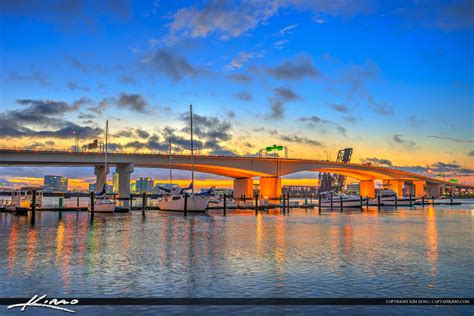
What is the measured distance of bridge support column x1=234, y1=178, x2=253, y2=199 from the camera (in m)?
150

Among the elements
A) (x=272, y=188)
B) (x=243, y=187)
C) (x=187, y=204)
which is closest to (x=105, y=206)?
(x=187, y=204)

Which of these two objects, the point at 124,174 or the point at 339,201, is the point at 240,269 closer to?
the point at 339,201

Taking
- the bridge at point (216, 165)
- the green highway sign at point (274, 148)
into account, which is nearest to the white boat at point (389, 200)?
the bridge at point (216, 165)

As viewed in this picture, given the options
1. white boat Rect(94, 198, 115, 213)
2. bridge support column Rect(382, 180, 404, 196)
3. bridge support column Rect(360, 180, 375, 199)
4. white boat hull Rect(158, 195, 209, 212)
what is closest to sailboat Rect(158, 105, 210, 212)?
white boat hull Rect(158, 195, 209, 212)

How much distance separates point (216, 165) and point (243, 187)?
34.0 metres

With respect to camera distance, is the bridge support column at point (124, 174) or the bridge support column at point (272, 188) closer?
the bridge support column at point (124, 174)

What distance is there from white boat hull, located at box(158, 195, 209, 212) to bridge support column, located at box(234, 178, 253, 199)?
76.6 meters

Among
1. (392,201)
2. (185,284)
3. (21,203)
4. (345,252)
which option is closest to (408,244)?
(345,252)

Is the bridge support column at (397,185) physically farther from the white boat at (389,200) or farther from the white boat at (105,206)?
the white boat at (105,206)

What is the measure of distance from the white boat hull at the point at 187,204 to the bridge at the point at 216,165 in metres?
28.4

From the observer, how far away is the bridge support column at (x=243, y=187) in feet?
491

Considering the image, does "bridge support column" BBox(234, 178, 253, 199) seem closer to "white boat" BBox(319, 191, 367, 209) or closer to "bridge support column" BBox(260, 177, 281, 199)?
"bridge support column" BBox(260, 177, 281, 199)

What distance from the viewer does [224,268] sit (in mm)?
17172

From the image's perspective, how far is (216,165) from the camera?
120 m
